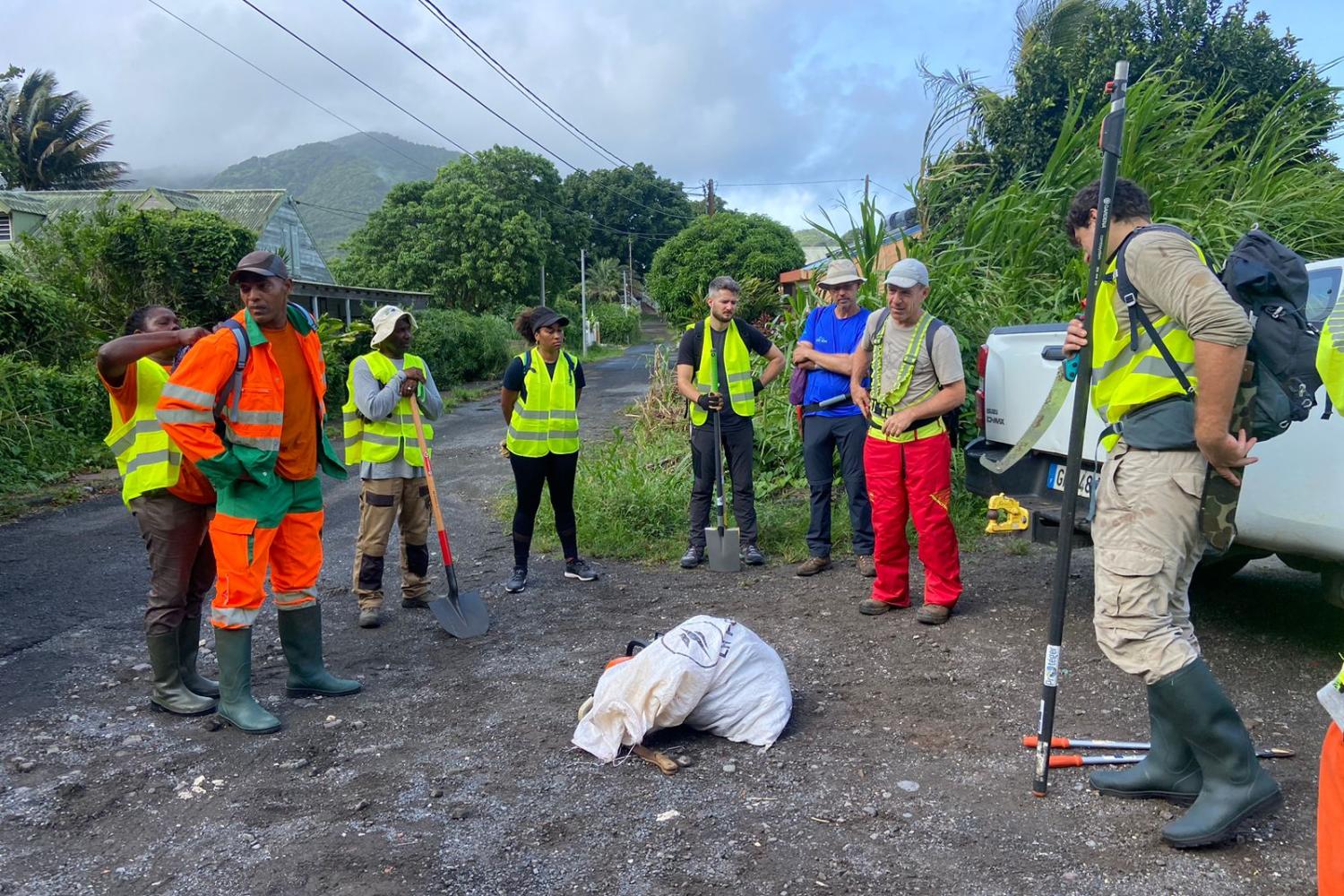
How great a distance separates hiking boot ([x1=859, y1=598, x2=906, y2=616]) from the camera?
5.46 m

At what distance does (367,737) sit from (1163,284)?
337 centimetres

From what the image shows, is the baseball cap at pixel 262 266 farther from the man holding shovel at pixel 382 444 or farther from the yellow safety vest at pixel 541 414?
the yellow safety vest at pixel 541 414

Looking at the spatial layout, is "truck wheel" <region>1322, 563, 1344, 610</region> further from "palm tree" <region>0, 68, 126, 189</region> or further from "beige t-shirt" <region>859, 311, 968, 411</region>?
"palm tree" <region>0, 68, 126, 189</region>

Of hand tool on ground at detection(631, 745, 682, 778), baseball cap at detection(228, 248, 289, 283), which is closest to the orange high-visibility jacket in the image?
baseball cap at detection(228, 248, 289, 283)

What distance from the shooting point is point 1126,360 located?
3170 mm

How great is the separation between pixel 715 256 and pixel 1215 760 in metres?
31.5

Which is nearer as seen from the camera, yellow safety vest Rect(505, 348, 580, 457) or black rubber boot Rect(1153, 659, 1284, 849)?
black rubber boot Rect(1153, 659, 1284, 849)

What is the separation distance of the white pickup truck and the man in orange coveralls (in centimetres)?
324

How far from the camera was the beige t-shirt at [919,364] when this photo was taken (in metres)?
5.15

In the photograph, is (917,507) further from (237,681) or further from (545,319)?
(237,681)

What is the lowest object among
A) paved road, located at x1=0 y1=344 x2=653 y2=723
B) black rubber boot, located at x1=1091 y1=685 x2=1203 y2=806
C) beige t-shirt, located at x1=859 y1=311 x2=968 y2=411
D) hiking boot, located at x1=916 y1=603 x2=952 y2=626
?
paved road, located at x1=0 y1=344 x2=653 y2=723

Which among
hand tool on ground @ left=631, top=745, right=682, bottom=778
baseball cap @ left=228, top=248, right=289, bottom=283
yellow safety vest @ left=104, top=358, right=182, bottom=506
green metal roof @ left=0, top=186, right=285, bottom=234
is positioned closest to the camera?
hand tool on ground @ left=631, top=745, right=682, bottom=778

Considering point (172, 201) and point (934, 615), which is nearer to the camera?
point (934, 615)

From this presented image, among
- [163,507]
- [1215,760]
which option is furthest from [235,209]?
[1215,760]
